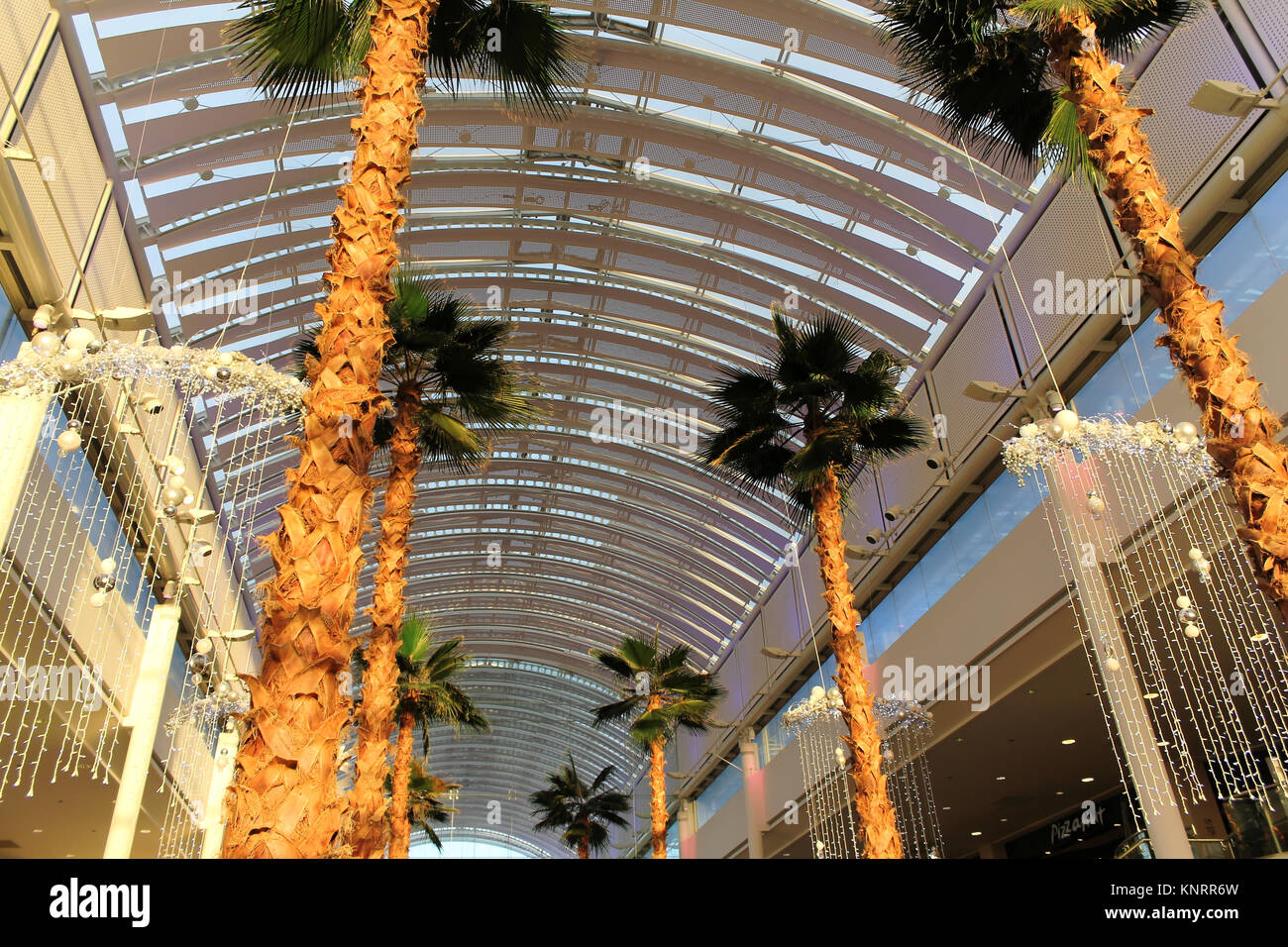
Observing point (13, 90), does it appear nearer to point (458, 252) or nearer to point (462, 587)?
point (458, 252)

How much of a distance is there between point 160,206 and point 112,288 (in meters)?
3.19

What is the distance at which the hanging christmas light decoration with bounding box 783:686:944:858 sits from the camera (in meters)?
16.6

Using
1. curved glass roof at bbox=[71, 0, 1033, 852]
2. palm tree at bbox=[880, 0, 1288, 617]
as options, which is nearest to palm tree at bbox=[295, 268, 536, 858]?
curved glass roof at bbox=[71, 0, 1033, 852]

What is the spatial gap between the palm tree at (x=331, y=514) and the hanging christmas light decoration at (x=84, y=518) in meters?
2.72

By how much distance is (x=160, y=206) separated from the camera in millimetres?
15695

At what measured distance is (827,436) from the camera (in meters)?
11.1

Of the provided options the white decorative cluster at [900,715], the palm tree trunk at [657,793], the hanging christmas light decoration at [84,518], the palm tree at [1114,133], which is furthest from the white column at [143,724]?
the palm tree at [1114,133]

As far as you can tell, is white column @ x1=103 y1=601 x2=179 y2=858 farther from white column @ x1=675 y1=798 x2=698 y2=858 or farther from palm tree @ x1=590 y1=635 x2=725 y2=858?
white column @ x1=675 y1=798 x2=698 y2=858

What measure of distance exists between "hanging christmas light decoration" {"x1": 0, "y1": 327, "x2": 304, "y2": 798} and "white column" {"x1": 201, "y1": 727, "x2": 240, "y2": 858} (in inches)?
65.8

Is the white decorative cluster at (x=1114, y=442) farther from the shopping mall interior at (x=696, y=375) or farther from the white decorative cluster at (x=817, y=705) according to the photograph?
the white decorative cluster at (x=817, y=705)

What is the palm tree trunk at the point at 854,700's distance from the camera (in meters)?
9.11

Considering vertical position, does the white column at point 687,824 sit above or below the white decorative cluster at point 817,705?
above

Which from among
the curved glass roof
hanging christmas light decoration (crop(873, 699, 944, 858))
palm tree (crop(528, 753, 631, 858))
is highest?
the curved glass roof
